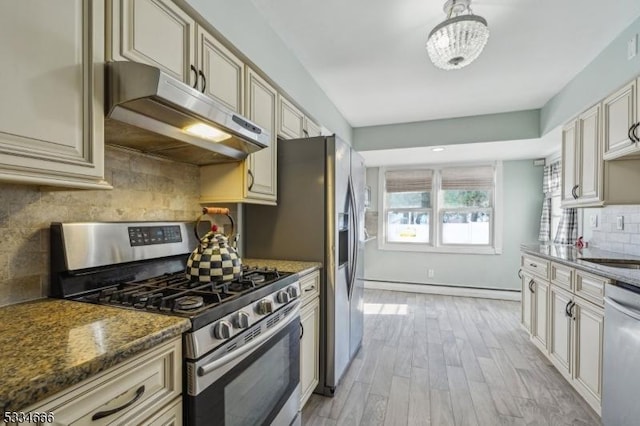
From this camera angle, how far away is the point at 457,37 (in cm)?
171

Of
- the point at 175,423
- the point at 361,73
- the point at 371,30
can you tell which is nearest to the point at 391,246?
the point at 361,73

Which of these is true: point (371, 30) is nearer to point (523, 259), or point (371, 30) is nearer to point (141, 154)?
point (141, 154)

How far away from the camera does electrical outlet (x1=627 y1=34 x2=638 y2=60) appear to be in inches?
77.7

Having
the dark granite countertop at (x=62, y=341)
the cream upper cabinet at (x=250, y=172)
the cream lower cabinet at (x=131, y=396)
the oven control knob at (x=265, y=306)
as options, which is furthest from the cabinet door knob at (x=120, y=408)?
the cream upper cabinet at (x=250, y=172)

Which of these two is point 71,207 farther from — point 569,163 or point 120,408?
point 569,163

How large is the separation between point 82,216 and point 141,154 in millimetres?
421

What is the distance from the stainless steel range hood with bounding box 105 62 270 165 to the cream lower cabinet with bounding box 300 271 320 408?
0.87 meters

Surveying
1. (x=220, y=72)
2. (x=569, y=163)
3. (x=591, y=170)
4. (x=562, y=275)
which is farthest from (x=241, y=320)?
(x=569, y=163)

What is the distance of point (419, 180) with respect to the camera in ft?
16.2

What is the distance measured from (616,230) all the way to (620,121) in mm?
1063

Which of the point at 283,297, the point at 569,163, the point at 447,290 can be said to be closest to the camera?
the point at 283,297

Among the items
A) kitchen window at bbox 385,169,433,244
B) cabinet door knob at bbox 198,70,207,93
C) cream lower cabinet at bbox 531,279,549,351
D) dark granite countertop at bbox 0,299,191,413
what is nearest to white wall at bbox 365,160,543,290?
kitchen window at bbox 385,169,433,244

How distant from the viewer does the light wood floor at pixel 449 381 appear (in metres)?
1.82

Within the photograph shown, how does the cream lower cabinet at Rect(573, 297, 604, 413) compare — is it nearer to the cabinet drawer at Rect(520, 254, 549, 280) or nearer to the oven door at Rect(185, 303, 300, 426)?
the cabinet drawer at Rect(520, 254, 549, 280)
